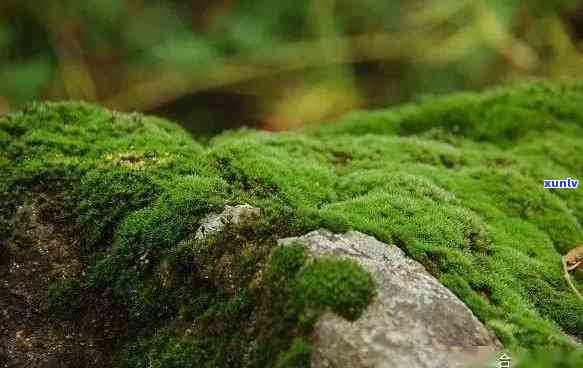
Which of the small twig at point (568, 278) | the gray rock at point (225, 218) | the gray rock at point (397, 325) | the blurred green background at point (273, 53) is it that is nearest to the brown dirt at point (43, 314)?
the gray rock at point (225, 218)

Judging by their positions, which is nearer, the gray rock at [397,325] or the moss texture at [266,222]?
the gray rock at [397,325]

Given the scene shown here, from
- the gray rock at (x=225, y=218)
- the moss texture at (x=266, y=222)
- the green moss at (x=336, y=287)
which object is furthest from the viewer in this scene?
the gray rock at (x=225, y=218)

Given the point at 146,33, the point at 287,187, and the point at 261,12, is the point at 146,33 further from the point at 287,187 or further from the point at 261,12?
the point at 287,187

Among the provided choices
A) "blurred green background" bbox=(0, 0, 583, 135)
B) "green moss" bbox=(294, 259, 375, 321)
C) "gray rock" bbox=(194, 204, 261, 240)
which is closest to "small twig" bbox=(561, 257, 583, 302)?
"green moss" bbox=(294, 259, 375, 321)

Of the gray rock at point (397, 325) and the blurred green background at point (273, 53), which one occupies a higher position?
the blurred green background at point (273, 53)

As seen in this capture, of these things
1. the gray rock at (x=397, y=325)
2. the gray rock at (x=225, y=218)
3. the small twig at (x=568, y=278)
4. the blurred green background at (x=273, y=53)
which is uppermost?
the blurred green background at (x=273, y=53)

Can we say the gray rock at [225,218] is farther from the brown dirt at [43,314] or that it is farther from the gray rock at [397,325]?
the brown dirt at [43,314]
